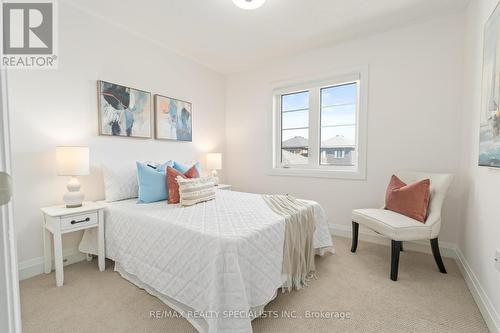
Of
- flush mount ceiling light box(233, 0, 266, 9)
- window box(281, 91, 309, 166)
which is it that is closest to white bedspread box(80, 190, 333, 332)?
window box(281, 91, 309, 166)

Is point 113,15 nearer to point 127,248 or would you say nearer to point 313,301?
point 127,248

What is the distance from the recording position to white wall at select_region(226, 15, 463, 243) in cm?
246

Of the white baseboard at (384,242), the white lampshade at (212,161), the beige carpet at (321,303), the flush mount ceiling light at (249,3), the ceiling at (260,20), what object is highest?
the ceiling at (260,20)

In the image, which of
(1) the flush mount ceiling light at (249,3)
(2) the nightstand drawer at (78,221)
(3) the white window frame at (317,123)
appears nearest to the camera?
(2) the nightstand drawer at (78,221)

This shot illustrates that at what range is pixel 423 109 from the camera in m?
2.59

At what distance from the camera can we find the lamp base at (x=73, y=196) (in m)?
2.10

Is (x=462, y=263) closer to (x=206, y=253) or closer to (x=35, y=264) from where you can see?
(x=206, y=253)

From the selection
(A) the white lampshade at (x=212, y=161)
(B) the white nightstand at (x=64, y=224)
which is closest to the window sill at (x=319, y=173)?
(A) the white lampshade at (x=212, y=161)

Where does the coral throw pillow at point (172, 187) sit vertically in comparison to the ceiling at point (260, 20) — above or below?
below

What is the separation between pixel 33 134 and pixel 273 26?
107 inches

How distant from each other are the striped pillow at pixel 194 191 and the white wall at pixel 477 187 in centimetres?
226

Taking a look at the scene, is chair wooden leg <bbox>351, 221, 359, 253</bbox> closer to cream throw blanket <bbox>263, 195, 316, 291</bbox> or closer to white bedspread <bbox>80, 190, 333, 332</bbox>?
cream throw blanket <bbox>263, 195, 316, 291</bbox>

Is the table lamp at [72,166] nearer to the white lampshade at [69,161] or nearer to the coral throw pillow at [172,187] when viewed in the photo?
the white lampshade at [69,161]

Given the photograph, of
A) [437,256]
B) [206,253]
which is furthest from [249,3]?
[437,256]
